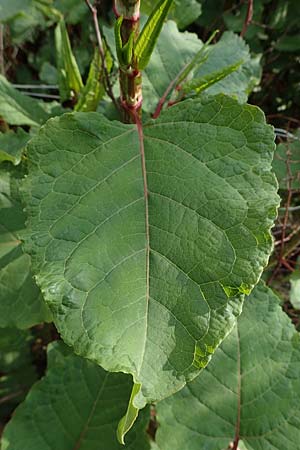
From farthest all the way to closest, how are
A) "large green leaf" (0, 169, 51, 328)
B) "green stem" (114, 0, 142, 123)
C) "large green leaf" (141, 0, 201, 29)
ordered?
"large green leaf" (141, 0, 201, 29)
"large green leaf" (0, 169, 51, 328)
"green stem" (114, 0, 142, 123)

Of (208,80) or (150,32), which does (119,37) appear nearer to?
(150,32)

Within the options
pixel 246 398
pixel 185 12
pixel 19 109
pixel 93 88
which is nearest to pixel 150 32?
pixel 93 88

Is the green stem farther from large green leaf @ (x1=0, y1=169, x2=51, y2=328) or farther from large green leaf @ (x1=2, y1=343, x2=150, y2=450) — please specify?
large green leaf @ (x1=2, y1=343, x2=150, y2=450)

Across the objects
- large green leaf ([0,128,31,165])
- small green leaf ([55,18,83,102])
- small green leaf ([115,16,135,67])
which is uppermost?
small green leaf ([115,16,135,67])

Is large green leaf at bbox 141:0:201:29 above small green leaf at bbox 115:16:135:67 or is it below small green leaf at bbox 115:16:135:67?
below

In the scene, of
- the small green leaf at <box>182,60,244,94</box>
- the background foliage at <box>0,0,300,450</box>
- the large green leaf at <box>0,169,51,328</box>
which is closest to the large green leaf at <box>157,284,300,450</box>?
the background foliage at <box>0,0,300,450</box>

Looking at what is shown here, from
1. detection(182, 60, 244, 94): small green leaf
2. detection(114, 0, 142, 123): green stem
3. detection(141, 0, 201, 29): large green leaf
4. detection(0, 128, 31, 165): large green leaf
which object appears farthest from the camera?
detection(141, 0, 201, 29): large green leaf

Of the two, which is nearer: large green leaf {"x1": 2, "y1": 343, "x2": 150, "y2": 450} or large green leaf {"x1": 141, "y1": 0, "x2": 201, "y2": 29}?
large green leaf {"x1": 2, "y1": 343, "x2": 150, "y2": 450}

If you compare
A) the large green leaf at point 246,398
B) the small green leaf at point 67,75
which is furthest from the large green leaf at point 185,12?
the large green leaf at point 246,398
